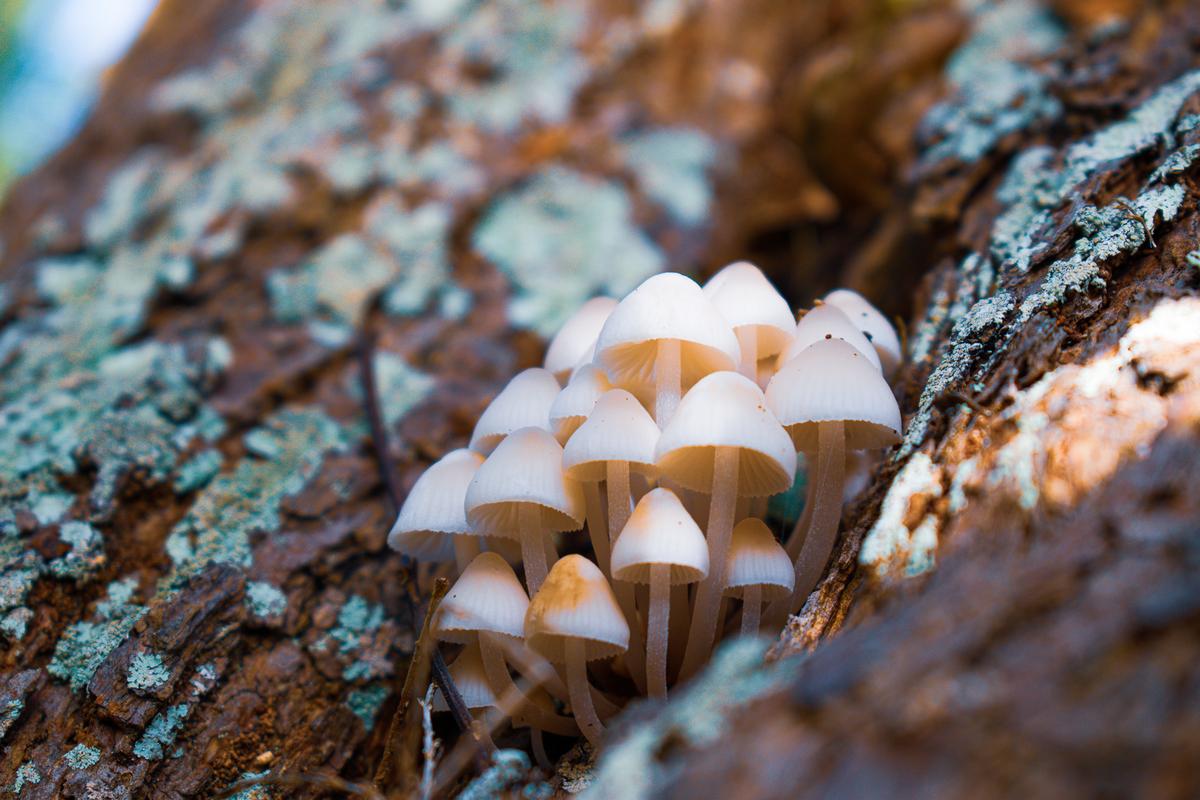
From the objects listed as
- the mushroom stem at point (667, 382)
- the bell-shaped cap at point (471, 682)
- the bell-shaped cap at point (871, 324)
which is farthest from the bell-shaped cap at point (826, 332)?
the bell-shaped cap at point (471, 682)

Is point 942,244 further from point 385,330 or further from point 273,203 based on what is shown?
point 273,203

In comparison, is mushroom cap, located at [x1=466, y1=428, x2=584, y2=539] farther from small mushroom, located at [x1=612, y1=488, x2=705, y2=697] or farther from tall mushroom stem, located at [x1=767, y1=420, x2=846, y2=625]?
tall mushroom stem, located at [x1=767, y1=420, x2=846, y2=625]

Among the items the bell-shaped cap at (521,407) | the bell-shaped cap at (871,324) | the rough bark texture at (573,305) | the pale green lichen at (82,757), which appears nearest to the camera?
the rough bark texture at (573,305)

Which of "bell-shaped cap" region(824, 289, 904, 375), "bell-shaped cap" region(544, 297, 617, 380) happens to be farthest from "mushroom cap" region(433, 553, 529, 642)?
"bell-shaped cap" region(824, 289, 904, 375)

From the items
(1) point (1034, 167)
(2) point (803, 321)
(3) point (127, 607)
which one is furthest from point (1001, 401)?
(3) point (127, 607)

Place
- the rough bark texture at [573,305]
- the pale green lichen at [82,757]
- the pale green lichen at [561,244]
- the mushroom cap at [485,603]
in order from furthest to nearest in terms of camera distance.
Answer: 1. the pale green lichen at [561,244]
2. the pale green lichen at [82,757]
3. the mushroom cap at [485,603]
4. the rough bark texture at [573,305]

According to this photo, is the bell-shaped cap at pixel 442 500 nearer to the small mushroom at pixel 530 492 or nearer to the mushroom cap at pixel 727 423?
the small mushroom at pixel 530 492

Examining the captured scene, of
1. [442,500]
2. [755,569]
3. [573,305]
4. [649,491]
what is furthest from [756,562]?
[573,305]

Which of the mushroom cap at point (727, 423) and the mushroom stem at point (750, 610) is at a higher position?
the mushroom cap at point (727, 423)
